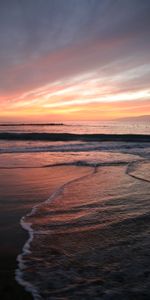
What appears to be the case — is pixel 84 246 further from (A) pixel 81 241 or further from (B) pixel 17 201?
(B) pixel 17 201

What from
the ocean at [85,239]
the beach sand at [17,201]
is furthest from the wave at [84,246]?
the beach sand at [17,201]

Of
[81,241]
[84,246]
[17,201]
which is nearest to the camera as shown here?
[84,246]

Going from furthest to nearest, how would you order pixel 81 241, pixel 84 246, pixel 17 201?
pixel 17 201
pixel 81 241
pixel 84 246

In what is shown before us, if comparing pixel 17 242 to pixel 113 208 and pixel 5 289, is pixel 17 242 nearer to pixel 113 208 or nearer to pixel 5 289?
pixel 5 289

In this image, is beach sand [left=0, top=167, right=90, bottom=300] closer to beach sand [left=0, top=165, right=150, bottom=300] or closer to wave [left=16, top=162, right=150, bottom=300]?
beach sand [left=0, top=165, right=150, bottom=300]

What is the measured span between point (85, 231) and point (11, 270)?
1.58 m

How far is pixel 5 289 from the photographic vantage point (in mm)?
3221

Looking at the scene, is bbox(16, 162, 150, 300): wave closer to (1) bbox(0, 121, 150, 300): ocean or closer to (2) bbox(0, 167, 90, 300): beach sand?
(1) bbox(0, 121, 150, 300): ocean

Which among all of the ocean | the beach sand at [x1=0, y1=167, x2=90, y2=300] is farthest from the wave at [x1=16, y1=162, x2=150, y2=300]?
the beach sand at [x1=0, y1=167, x2=90, y2=300]

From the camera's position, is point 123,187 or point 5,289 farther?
point 123,187

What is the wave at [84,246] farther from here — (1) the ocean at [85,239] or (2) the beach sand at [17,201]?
(2) the beach sand at [17,201]

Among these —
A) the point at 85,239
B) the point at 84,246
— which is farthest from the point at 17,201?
the point at 84,246

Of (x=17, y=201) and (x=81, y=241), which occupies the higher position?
(x=17, y=201)

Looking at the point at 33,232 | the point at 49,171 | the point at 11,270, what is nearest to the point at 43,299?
the point at 11,270
